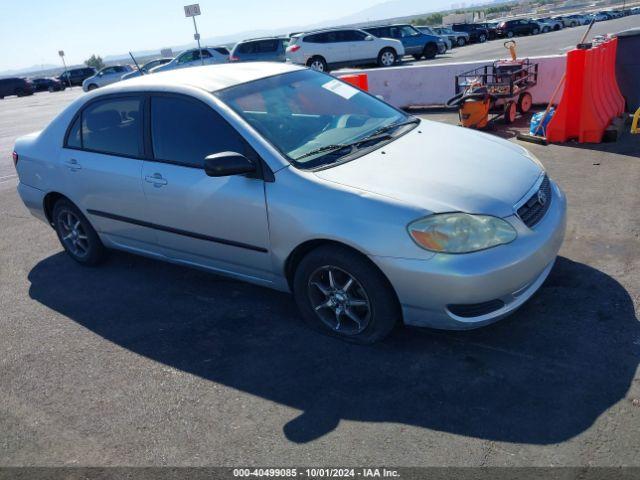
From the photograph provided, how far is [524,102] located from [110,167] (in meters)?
7.66

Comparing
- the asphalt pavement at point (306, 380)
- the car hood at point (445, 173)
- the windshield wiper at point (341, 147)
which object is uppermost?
the windshield wiper at point (341, 147)

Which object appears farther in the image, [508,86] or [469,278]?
[508,86]

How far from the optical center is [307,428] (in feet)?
9.67

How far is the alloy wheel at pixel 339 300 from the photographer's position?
351 cm

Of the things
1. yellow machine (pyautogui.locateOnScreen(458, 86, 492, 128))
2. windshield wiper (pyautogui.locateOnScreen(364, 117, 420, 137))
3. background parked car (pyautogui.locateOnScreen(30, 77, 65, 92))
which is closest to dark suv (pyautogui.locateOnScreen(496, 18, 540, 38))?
background parked car (pyautogui.locateOnScreen(30, 77, 65, 92))

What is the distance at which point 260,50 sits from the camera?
2472cm

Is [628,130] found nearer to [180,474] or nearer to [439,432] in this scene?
[439,432]

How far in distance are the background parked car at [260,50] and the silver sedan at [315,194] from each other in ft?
66.5

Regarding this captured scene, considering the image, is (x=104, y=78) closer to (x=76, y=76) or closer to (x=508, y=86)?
(x=76, y=76)

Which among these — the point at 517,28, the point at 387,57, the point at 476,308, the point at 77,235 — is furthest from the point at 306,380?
the point at 517,28

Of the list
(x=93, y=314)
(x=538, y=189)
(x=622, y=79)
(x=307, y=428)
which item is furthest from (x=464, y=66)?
(x=307, y=428)

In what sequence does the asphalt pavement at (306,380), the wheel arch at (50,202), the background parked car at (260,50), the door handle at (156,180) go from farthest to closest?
1. the background parked car at (260,50)
2. the wheel arch at (50,202)
3. the door handle at (156,180)
4. the asphalt pavement at (306,380)

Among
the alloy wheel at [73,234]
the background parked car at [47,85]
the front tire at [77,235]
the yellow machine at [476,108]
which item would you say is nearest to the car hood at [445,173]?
the front tire at [77,235]

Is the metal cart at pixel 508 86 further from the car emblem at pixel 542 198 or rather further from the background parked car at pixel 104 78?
the background parked car at pixel 104 78
